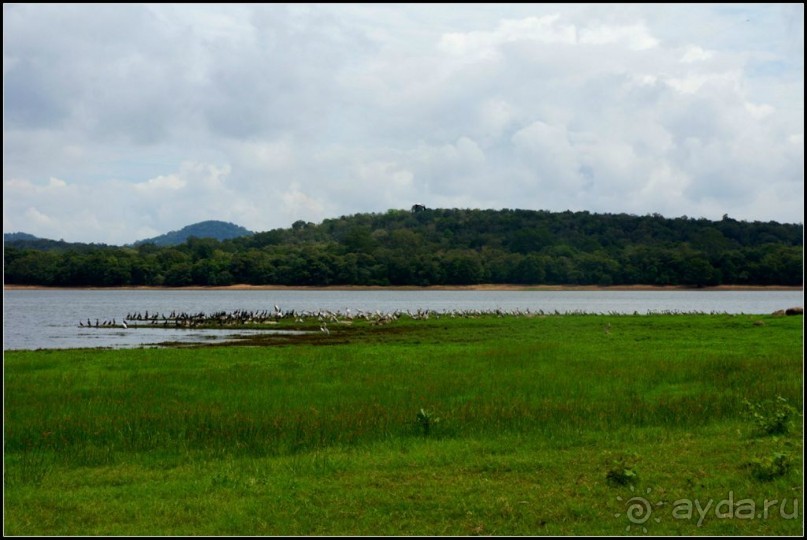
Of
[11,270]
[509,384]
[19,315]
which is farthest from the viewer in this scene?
[11,270]

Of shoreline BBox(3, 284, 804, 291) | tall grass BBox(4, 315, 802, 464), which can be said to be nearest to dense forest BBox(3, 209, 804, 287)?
shoreline BBox(3, 284, 804, 291)

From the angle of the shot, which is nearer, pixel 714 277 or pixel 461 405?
pixel 461 405

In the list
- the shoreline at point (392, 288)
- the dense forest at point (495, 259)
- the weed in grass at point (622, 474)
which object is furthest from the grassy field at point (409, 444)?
the shoreline at point (392, 288)

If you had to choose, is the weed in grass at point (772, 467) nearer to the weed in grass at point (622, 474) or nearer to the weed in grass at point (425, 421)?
the weed in grass at point (622, 474)

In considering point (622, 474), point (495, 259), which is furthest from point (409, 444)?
point (495, 259)

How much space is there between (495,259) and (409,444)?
14994cm

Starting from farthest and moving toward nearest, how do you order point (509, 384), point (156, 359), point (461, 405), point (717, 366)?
point (156, 359) < point (717, 366) < point (509, 384) < point (461, 405)

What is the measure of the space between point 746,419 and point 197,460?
427 inches

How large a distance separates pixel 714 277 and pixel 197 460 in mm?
138201

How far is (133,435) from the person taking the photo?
15.4m

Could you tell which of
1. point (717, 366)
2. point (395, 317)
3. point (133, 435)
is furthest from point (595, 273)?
point (133, 435)

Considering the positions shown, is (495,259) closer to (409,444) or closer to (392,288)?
(392,288)

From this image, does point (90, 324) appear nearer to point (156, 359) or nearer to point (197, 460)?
point (156, 359)

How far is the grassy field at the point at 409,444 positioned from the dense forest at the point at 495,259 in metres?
121
